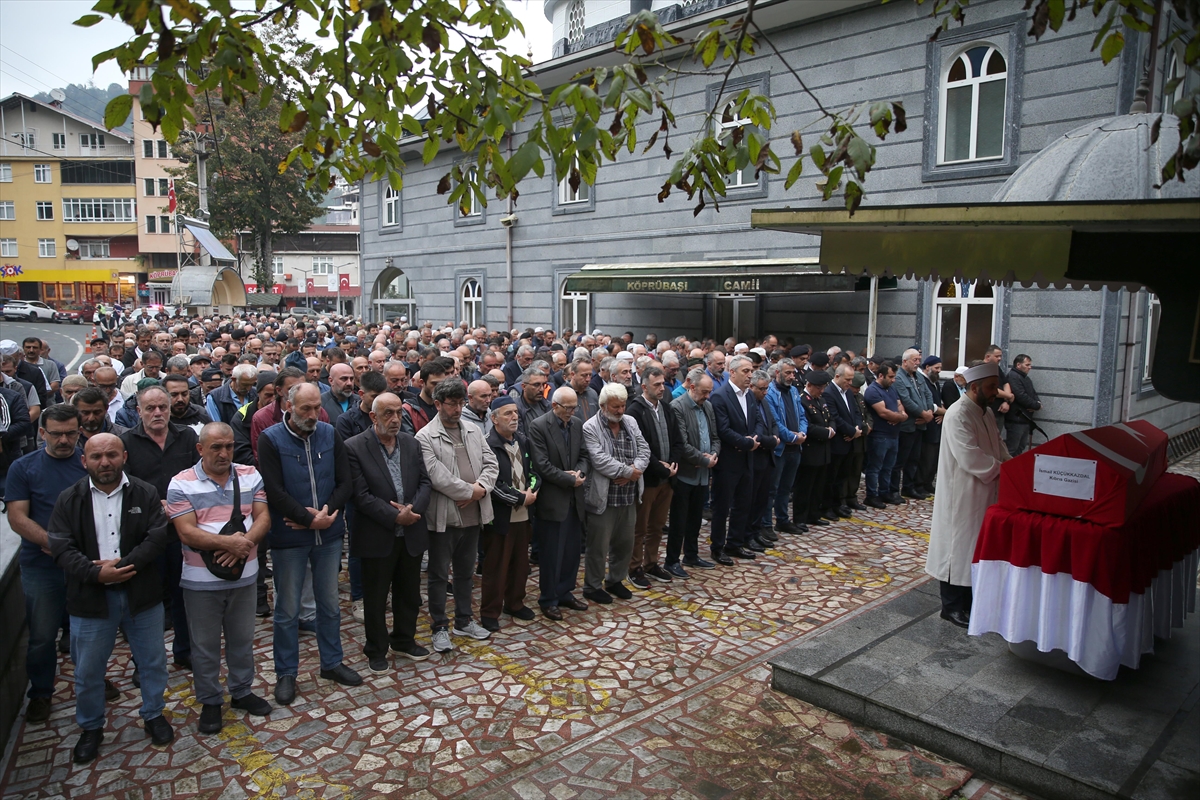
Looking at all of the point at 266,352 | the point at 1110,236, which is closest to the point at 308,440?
the point at 1110,236

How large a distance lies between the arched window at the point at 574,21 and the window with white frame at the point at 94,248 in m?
52.9

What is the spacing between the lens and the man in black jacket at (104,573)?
439 cm

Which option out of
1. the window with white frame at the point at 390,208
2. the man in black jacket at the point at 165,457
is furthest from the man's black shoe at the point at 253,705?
the window with white frame at the point at 390,208

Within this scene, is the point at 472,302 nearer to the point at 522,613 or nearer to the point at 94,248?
the point at 522,613

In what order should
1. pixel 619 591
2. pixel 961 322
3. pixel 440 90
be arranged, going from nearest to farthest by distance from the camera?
pixel 440 90 → pixel 619 591 → pixel 961 322

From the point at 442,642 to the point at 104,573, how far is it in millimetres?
2314

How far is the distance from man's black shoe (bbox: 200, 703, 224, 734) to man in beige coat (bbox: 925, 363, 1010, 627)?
16.3ft

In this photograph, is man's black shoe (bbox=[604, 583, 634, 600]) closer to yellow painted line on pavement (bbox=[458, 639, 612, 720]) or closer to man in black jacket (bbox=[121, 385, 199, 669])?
yellow painted line on pavement (bbox=[458, 639, 612, 720])

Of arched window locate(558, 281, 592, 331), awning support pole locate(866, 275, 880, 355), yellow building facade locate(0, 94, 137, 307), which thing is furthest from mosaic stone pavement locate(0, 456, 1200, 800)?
yellow building facade locate(0, 94, 137, 307)

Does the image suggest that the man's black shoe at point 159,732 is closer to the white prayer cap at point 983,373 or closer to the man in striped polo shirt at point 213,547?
the man in striped polo shirt at point 213,547

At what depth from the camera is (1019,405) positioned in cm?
1177

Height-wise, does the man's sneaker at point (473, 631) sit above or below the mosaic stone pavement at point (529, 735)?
above

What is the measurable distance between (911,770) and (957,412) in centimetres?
264

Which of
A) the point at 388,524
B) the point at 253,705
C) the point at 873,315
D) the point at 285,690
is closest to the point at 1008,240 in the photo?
the point at 388,524
